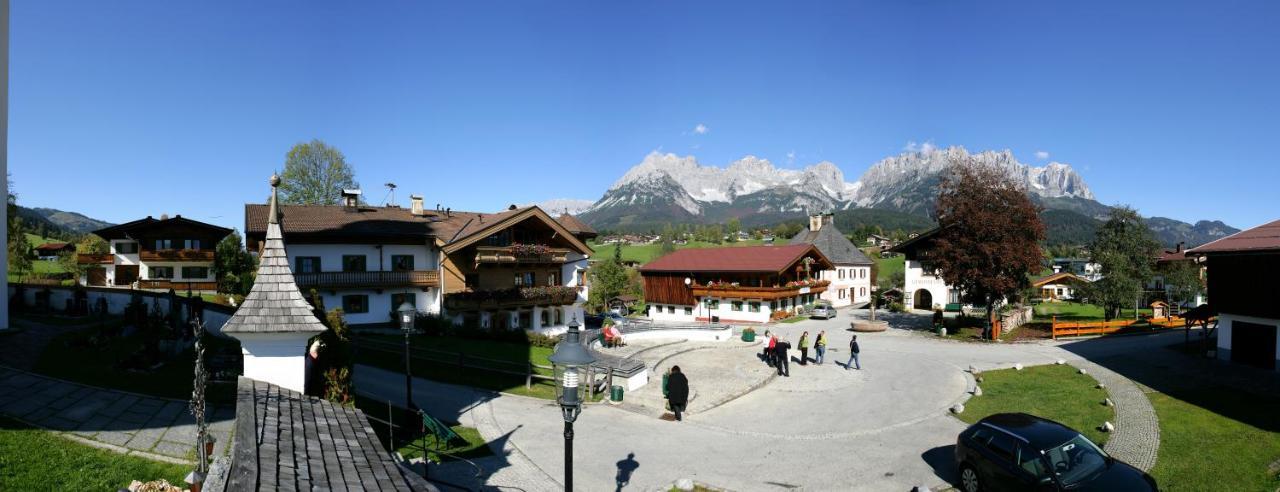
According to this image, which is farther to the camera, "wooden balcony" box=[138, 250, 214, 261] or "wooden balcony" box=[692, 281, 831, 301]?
"wooden balcony" box=[692, 281, 831, 301]

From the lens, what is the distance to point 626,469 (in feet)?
44.4

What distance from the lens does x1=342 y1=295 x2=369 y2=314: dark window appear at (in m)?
32.4

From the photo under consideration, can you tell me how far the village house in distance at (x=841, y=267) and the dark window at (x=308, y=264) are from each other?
4680cm

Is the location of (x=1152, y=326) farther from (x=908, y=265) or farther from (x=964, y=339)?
(x=908, y=265)

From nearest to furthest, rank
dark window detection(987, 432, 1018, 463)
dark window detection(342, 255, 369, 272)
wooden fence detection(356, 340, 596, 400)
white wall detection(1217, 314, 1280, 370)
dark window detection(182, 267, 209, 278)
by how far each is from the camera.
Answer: dark window detection(987, 432, 1018, 463), wooden fence detection(356, 340, 596, 400), white wall detection(1217, 314, 1280, 370), dark window detection(342, 255, 369, 272), dark window detection(182, 267, 209, 278)

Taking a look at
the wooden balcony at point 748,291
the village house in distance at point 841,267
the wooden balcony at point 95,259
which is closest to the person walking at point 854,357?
the wooden balcony at point 748,291

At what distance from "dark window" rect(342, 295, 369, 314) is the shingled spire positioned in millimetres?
24730

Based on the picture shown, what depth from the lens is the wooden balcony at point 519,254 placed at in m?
33.2

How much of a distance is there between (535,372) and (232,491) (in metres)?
18.6

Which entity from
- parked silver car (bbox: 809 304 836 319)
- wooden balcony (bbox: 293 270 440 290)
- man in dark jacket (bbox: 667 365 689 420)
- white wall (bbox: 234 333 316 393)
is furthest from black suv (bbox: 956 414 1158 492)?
parked silver car (bbox: 809 304 836 319)

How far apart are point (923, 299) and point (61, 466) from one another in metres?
57.0

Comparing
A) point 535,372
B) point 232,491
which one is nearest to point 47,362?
point 535,372

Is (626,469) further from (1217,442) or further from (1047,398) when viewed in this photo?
(1047,398)

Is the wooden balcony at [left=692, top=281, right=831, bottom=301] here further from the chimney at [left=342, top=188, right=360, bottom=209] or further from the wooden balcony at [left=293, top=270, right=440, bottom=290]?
the chimney at [left=342, top=188, right=360, bottom=209]
